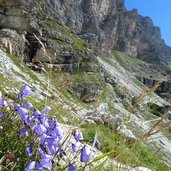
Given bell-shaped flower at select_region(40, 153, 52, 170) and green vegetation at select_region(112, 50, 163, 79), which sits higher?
green vegetation at select_region(112, 50, 163, 79)

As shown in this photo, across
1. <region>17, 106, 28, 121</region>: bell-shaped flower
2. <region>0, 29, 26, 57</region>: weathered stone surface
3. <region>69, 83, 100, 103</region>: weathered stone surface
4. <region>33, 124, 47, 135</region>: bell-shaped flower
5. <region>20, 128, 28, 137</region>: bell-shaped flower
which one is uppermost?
<region>0, 29, 26, 57</region>: weathered stone surface

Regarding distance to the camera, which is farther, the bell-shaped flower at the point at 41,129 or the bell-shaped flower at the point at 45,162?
the bell-shaped flower at the point at 41,129

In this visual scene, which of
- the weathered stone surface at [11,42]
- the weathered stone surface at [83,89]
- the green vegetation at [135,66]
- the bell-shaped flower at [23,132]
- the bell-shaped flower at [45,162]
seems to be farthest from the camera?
the green vegetation at [135,66]

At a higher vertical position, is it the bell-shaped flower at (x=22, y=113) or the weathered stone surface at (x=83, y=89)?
the bell-shaped flower at (x=22, y=113)

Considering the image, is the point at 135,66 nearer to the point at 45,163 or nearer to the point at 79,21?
the point at 79,21

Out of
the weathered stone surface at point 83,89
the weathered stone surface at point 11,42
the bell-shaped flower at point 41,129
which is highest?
the weathered stone surface at point 11,42

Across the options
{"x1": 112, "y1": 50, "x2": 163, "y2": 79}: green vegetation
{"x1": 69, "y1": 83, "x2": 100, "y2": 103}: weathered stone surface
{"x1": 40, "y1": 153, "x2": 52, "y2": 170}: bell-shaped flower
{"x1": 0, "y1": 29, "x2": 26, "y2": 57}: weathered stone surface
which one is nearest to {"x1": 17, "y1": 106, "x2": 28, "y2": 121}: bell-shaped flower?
{"x1": 40, "y1": 153, "x2": 52, "y2": 170}: bell-shaped flower

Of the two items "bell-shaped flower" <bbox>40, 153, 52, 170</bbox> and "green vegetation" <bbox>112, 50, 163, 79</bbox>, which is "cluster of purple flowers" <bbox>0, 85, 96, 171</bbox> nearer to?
"bell-shaped flower" <bbox>40, 153, 52, 170</bbox>

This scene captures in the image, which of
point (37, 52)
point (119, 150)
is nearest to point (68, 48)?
point (37, 52)

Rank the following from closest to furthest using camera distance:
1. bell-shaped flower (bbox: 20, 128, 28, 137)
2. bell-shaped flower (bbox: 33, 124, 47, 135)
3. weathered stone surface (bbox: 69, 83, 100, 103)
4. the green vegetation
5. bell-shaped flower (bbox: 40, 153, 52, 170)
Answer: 1. bell-shaped flower (bbox: 40, 153, 52, 170)
2. bell-shaped flower (bbox: 33, 124, 47, 135)
3. bell-shaped flower (bbox: 20, 128, 28, 137)
4. weathered stone surface (bbox: 69, 83, 100, 103)
5. the green vegetation

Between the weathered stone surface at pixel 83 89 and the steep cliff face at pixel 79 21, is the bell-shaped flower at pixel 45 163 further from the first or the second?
the weathered stone surface at pixel 83 89

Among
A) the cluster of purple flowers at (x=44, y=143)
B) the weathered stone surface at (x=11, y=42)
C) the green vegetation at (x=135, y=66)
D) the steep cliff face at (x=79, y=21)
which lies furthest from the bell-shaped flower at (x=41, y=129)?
the green vegetation at (x=135, y=66)

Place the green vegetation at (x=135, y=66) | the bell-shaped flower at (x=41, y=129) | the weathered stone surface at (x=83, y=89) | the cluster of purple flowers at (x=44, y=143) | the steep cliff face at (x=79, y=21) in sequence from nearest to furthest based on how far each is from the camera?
the cluster of purple flowers at (x=44, y=143) < the bell-shaped flower at (x=41, y=129) < the steep cliff face at (x=79, y=21) < the weathered stone surface at (x=83, y=89) < the green vegetation at (x=135, y=66)

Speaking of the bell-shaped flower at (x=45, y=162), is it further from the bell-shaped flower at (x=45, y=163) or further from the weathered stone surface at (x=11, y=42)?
the weathered stone surface at (x=11, y=42)
